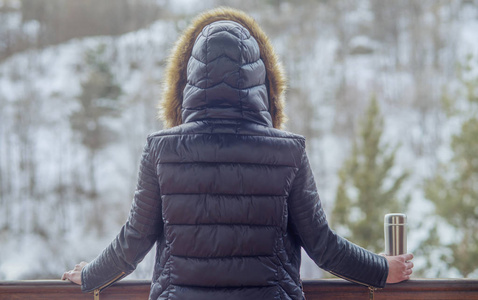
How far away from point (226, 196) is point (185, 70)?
0.31 m

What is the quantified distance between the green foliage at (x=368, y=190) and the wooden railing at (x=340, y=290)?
33.1 feet

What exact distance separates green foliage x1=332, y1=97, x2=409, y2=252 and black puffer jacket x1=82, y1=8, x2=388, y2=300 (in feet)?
34.0

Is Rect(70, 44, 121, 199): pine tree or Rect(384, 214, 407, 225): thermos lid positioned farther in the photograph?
Rect(70, 44, 121, 199): pine tree

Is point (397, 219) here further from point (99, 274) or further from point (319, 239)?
point (99, 274)

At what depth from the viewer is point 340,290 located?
1.14 m

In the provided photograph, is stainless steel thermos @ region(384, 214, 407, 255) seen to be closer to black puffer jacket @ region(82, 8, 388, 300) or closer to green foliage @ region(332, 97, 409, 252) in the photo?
black puffer jacket @ region(82, 8, 388, 300)

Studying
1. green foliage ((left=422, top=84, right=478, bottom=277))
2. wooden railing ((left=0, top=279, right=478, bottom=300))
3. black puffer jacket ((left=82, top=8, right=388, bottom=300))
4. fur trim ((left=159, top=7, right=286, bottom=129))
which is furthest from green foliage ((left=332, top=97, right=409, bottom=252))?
black puffer jacket ((left=82, top=8, right=388, bottom=300))

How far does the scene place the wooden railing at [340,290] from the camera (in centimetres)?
114

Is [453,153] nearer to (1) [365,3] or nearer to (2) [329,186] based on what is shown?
(2) [329,186]

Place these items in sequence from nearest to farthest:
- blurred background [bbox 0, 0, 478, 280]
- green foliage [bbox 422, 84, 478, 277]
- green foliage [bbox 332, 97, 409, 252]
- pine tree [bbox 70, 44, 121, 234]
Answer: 1. green foliage [bbox 422, 84, 478, 277]
2. green foliage [bbox 332, 97, 409, 252]
3. blurred background [bbox 0, 0, 478, 280]
4. pine tree [bbox 70, 44, 121, 234]

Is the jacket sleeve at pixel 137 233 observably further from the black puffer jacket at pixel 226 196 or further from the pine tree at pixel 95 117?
the pine tree at pixel 95 117

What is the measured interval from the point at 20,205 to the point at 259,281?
13198 millimetres

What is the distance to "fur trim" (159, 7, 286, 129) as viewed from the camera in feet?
3.44

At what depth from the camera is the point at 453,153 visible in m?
11.5
